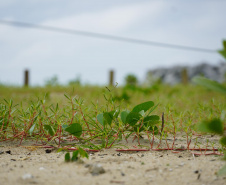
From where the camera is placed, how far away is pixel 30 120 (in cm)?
177

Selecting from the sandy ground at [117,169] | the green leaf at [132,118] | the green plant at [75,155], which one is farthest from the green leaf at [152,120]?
the green plant at [75,155]

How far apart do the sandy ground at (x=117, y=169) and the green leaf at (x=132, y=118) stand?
22cm

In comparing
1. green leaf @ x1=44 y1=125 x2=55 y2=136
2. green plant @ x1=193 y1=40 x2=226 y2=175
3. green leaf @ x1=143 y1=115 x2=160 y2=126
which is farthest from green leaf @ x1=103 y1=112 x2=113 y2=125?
green plant @ x1=193 y1=40 x2=226 y2=175

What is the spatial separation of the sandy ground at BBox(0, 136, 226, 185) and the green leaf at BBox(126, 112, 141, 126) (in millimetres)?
224

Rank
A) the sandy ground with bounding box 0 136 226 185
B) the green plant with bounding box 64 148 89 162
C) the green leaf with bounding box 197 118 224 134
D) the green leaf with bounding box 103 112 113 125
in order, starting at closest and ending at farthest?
1. the green leaf with bounding box 197 118 224 134
2. the sandy ground with bounding box 0 136 226 185
3. the green plant with bounding box 64 148 89 162
4. the green leaf with bounding box 103 112 113 125

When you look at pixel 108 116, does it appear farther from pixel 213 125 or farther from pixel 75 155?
pixel 213 125

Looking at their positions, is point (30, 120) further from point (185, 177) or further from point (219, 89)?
point (219, 89)

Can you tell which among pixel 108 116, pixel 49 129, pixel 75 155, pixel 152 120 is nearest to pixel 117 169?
pixel 75 155

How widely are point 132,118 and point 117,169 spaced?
0.50 m

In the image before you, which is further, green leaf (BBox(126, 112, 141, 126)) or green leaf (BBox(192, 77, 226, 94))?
green leaf (BBox(126, 112, 141, 126))

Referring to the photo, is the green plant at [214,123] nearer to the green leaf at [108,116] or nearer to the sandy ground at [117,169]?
the sandy ground at [117,169]

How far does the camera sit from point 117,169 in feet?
4.23

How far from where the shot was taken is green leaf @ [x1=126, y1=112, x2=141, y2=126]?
171 centimetres

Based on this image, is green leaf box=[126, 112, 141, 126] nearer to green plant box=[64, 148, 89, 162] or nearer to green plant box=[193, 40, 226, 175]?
green plant box=[64, 148, 89, 162]
